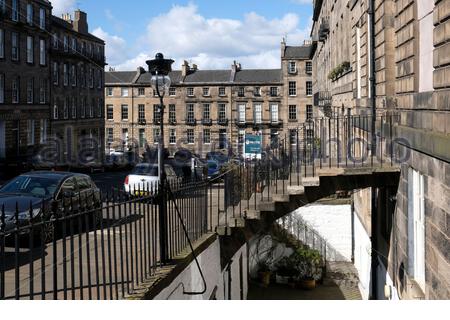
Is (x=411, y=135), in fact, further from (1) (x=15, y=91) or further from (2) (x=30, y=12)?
(1) (x=15, y=91)

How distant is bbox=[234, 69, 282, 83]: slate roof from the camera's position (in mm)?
64925

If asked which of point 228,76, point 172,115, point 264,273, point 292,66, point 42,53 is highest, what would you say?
point 292,66

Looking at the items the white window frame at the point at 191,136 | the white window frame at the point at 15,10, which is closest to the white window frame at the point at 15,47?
the white window frame at the point at 15,10

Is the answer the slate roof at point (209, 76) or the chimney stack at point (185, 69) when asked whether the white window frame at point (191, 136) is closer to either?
the slate roof at point (209, 76)

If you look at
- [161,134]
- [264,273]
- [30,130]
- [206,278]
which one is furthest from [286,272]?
[30,130]

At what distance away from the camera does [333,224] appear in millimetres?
17766

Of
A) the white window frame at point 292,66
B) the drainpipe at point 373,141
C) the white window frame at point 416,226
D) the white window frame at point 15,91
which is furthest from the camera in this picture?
the white window frame at point 292,66

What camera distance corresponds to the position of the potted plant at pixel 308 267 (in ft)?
48.1

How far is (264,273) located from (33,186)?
651 cm

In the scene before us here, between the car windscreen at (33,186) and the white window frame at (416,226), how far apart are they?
579cm
